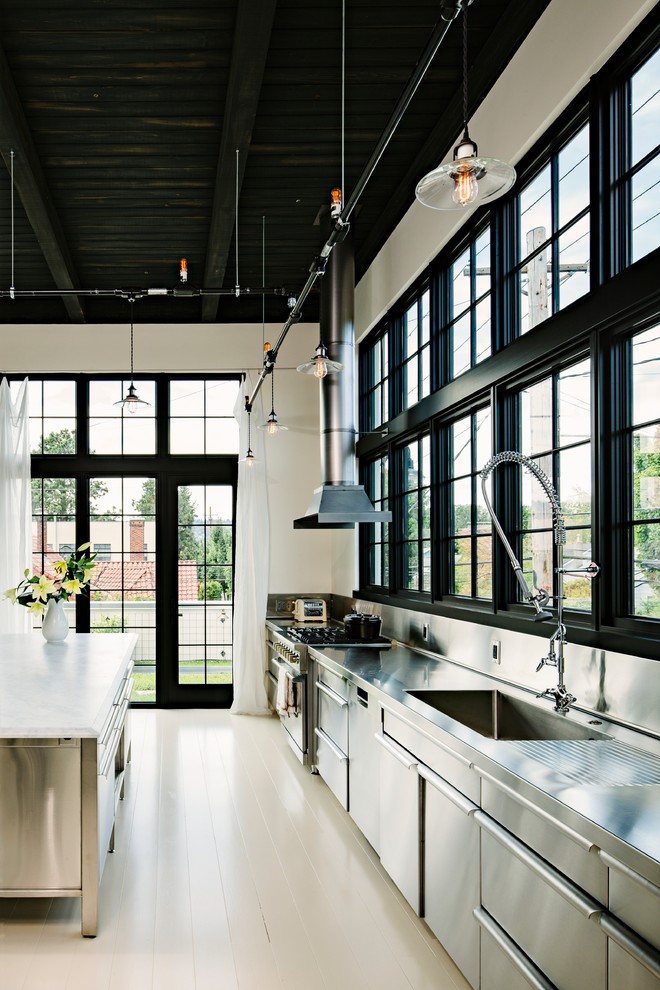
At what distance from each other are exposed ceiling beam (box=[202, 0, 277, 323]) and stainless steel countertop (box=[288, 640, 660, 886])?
9.20ft

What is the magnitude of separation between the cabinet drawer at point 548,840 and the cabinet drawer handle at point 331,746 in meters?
2.10

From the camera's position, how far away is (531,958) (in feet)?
6.74

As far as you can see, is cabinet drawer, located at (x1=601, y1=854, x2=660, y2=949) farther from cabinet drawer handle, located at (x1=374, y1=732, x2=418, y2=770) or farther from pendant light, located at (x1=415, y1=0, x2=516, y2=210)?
pendant light, located at (x1=415, y1=0, x2=516, y2=210)

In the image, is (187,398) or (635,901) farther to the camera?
(187,398)

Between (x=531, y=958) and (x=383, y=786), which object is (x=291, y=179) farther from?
(x=531, y=958)

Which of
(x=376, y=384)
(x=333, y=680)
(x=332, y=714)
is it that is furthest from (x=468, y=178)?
(x=376, y=384)

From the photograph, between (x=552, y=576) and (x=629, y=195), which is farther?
(x=552, y=576)

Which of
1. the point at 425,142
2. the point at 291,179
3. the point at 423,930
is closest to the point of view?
the point at 423,930

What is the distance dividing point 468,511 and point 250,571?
3.46m

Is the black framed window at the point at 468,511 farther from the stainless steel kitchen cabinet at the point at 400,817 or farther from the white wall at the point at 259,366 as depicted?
the white wall at the point at 259,366

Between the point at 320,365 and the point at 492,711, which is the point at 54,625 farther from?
the point at 492,711

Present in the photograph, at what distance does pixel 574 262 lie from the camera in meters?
3.21

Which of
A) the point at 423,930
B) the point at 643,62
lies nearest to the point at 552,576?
the point at 423,930

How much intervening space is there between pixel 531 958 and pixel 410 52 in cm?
373
